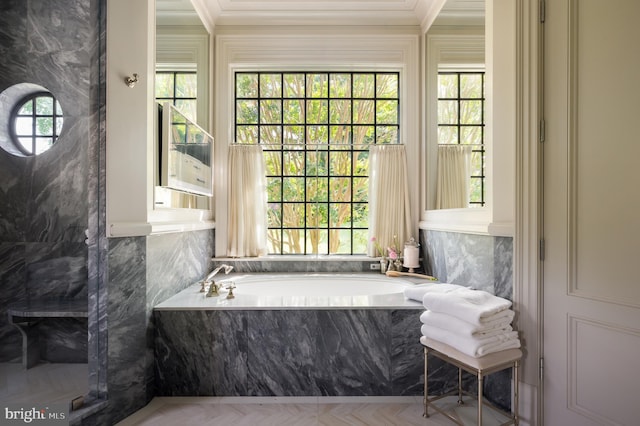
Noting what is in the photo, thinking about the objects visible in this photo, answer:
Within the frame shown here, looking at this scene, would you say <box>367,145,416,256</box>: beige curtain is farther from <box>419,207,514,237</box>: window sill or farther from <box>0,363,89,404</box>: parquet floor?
<box>0,363,89,404</box>: parquet floor

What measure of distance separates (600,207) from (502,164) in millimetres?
571

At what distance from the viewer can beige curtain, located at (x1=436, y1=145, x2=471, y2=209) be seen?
2.40m

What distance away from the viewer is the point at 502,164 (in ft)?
6.49

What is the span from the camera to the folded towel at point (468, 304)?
1623mm

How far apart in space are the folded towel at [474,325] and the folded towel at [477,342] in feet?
0.09

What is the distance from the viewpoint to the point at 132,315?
6.11 ft

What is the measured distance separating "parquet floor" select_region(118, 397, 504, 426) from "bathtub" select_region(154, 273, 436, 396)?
46mm

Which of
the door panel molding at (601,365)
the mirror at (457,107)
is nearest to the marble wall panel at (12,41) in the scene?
the mirror at (457,107)

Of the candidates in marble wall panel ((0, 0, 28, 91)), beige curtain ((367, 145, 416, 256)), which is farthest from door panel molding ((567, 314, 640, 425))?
marble wall panel ((0, 0, 28, 91))

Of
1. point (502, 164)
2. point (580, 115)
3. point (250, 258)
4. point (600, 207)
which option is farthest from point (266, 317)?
point (580, 115)

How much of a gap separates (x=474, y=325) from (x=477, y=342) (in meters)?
0.08

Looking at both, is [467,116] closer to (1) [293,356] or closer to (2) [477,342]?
(2) [477,342]

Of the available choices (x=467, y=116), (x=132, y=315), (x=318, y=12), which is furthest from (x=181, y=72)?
(x=467, y=116)

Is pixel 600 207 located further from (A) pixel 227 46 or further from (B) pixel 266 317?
(A) pixel 227 46
